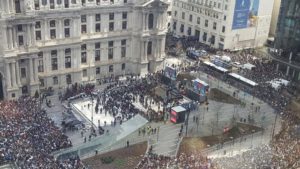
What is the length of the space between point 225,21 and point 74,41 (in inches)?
1912

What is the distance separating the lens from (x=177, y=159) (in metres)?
67.8

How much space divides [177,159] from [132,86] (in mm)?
30434

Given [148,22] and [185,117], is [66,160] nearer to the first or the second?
[185,117]

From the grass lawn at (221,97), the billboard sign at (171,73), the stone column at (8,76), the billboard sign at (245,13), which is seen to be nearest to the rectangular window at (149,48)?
the billboard sign at (171,73)

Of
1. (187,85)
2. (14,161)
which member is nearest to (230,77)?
(187,85)

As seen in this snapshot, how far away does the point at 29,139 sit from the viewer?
2640 inches

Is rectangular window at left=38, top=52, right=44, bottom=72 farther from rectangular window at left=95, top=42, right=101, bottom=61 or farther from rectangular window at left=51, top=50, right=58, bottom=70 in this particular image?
rectangular window at left=95, top=42, right=101, bottom=61

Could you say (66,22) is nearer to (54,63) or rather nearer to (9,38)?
(54,63)

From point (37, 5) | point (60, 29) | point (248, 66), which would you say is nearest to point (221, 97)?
point (248, 66)

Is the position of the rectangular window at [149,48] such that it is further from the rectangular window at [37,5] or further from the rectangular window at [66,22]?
the rectangular window at [37,5]

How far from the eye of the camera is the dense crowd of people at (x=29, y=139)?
207 ft

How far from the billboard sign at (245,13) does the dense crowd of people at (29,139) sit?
66.1 meters

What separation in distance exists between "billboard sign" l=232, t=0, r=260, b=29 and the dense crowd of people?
217 ft

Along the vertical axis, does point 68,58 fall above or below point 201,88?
above
